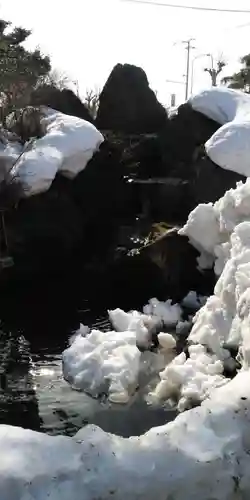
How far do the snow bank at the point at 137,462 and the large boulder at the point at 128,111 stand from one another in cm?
1521

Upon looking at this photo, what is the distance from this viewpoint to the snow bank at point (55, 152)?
46.0ft

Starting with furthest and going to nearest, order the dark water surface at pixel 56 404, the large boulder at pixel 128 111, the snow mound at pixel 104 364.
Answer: the large boulder at pixel 128 111 < the snow mound at pixel 104 364 < the dark water surface at pixel 56 404

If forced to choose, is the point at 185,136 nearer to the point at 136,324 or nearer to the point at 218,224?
the point at 218,224

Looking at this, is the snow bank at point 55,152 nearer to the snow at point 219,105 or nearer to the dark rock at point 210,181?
the dark rock at point 210,181

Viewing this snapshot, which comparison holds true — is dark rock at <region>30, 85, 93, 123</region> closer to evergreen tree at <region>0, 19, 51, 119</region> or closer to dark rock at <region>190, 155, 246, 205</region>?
evergreen tree at <region>0, 19, 51, 119</region>

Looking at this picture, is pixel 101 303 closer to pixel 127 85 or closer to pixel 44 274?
pixel 44 274

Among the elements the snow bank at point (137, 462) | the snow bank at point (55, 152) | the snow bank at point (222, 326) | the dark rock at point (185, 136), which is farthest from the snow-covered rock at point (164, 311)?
the dark rock at point (185, 136)

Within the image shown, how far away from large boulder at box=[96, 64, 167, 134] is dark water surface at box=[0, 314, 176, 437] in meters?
11.3

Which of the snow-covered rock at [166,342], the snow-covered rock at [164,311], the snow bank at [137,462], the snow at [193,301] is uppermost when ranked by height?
the snow bank at [137,462]

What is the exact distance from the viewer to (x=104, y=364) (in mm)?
7766

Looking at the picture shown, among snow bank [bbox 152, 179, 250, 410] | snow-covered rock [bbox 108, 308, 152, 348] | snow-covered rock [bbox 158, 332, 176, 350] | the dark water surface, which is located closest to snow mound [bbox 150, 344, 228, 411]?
snow bank [bbox 152, 179, 250, 410]

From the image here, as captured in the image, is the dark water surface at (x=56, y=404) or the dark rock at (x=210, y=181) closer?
the dark water surface at (x=56, y=404)

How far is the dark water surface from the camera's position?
6.81 meters

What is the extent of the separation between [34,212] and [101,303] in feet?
12.6
